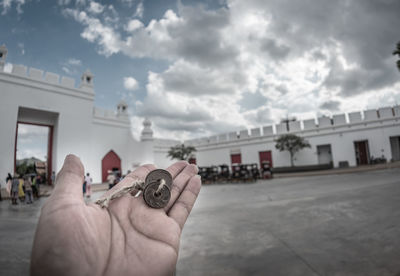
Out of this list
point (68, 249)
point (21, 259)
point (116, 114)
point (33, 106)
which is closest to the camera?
point (68, 249)

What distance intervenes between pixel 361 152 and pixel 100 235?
2349 centimetres

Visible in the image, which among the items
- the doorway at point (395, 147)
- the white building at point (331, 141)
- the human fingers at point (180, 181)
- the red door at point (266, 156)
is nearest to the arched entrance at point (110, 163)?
the white building at point (331, 141)

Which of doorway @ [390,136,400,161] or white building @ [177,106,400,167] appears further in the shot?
doorway @ [390,136,400,161]

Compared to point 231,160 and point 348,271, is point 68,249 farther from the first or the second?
point 231,160

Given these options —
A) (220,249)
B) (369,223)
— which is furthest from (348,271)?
(369,223)

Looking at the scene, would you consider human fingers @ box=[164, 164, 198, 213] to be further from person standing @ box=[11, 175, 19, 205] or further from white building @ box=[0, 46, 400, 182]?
white building @ box=[0, 46, 400, 182]

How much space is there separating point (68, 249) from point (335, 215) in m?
4.06

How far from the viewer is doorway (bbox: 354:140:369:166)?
1886 cm

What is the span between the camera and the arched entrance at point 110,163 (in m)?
16.8

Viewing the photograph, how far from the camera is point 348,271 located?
183 cm

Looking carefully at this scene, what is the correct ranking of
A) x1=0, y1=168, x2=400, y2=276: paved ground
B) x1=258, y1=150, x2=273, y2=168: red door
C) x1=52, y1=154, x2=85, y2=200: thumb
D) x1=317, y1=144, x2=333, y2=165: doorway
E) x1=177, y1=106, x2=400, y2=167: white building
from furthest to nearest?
x1=258, y1=150, x2=273, y2=168: red door < x1=317, y1=144, x2=333, y2=165: doorway < x1=177, y1=106, x2=400, y2=167: white building < x1=0, y1=168, x2=400, y2=276: paved ground < x1=52, y1=154, x2=85, y2=200: thumb

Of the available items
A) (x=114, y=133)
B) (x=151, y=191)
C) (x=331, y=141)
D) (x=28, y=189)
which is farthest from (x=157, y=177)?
(x=331, y=141)

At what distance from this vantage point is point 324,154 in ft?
67.3

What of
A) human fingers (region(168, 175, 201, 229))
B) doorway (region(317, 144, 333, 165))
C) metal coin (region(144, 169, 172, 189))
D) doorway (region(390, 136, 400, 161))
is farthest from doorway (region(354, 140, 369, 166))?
metal coin (region(144, 169, 172, 189))
